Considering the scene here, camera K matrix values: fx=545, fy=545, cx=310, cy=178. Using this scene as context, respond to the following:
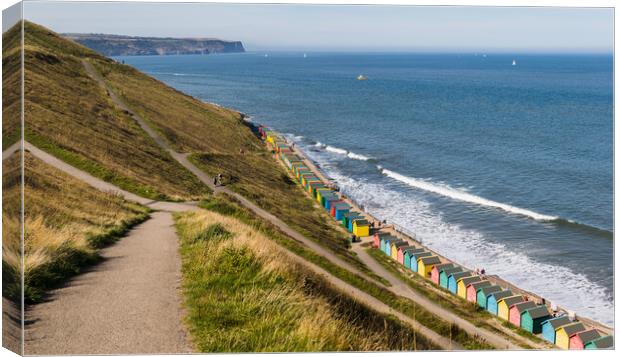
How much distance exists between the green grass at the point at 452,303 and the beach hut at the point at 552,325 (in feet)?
1.09

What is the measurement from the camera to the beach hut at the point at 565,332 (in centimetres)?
2020

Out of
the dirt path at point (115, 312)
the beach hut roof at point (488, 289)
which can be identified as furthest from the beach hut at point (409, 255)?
the dirt path at point (115, 312)

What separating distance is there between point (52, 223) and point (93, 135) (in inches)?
886

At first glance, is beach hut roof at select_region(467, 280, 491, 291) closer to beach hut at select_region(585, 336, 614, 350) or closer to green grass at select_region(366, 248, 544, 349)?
green grass at select_region(366, 248, 544, 349)

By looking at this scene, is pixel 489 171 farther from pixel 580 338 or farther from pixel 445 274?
pixel 580 338

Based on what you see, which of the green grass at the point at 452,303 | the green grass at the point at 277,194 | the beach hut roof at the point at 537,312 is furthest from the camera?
the green grass at the point at 277,194

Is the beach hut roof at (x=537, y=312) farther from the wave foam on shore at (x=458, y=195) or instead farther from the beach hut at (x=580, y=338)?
the wave foam on shore at (x=458, y=195)

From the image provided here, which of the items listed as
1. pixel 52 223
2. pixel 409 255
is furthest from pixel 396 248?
pixel 52 223

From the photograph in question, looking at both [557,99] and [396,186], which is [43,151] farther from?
[557,99]

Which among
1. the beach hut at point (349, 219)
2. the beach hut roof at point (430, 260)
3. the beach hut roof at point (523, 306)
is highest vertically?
the beach hut at point (349, 219)

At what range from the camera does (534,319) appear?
861 inches

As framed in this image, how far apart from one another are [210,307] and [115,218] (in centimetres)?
913

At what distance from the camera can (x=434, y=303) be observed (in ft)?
73.4

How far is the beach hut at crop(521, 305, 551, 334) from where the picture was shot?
2189 centimetres
